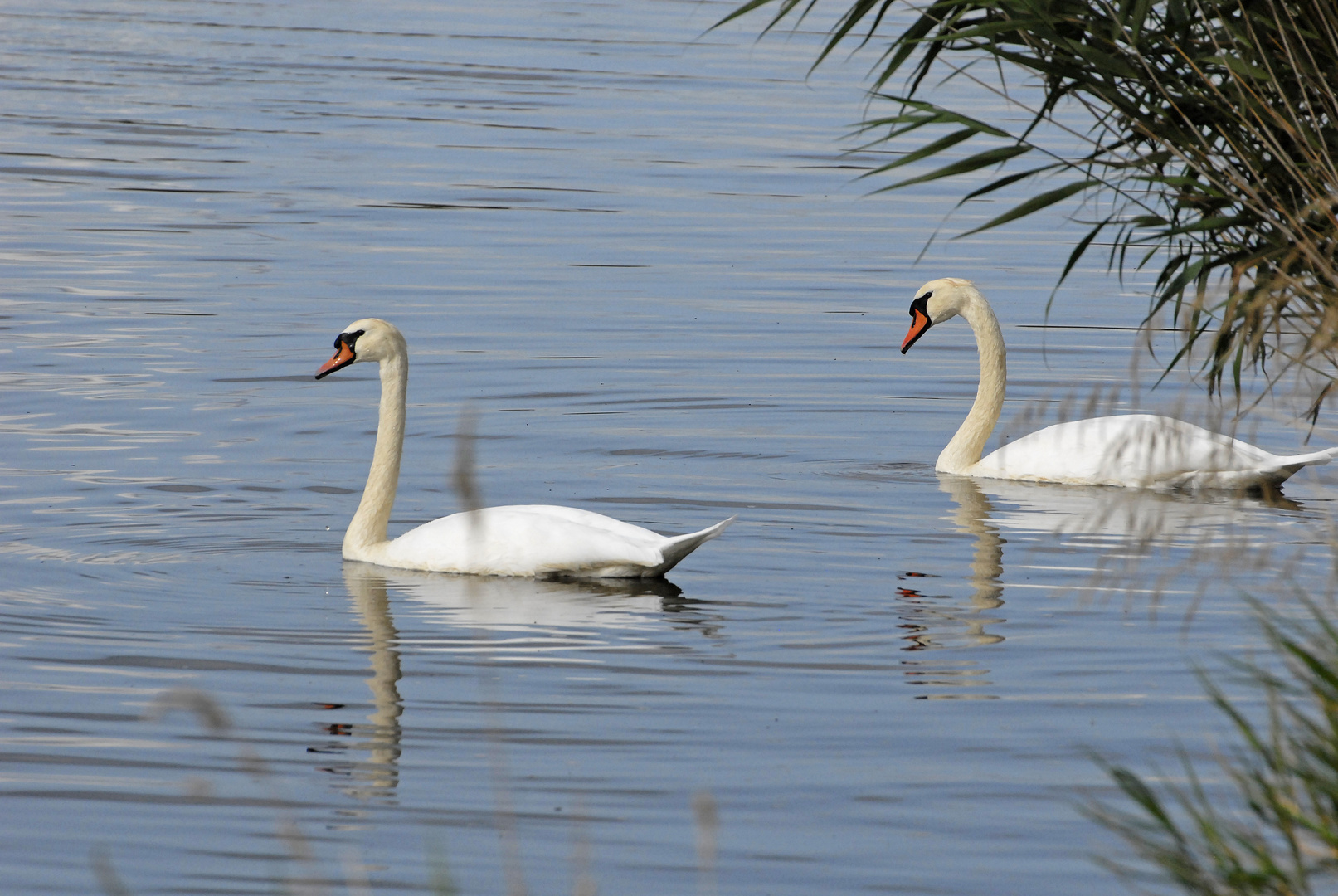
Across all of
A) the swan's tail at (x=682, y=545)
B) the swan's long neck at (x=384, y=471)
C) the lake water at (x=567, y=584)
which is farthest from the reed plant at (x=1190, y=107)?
the swan's long neck at (x=384, y=471)

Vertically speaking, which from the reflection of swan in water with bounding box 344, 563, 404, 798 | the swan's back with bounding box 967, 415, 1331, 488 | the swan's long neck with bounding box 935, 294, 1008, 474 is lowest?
the reflection of swan in water with bounding box 344, 563, 404, 798

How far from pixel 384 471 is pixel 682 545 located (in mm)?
1524

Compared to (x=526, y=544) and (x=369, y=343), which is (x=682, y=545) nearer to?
(x=526, y=544)

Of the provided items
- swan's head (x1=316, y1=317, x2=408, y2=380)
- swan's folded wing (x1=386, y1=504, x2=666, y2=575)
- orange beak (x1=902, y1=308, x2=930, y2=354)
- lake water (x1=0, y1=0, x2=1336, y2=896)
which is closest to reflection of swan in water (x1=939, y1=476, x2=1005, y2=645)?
lake water (x1=0, y1=0, x2=1336, y2=896)

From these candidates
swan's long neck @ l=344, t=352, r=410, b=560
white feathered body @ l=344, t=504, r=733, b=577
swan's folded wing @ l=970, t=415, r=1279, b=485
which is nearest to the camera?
white feathered body @ l=344, t=504, r=733, b=577

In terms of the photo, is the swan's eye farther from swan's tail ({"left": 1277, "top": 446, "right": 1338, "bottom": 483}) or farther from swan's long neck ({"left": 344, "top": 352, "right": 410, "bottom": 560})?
swan's tail ({"left": 1277, "top": 446, "right": 1338, "bottom": 483})

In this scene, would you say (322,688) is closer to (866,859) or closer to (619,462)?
(866,859)

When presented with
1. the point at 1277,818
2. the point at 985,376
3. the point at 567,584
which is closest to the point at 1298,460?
the point at 985,376

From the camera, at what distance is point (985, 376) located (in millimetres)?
11039

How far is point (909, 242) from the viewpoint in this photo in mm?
17578

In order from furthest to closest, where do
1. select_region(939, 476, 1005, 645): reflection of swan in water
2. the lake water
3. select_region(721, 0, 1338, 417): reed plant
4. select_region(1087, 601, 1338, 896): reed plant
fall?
1. select_region(939, 476, 1005, 645): reflection of swan in water
2. select_region(721, 0, 1338, 417): reed plant
3. the lake water
4. select_region(1087, 601, 1338, 896): reed plant

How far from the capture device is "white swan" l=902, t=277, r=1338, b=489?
950 cm

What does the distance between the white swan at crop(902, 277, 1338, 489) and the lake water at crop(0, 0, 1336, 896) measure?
0.26m

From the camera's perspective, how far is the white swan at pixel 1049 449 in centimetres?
950
